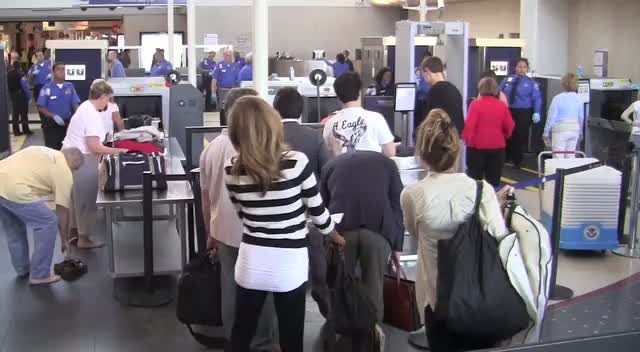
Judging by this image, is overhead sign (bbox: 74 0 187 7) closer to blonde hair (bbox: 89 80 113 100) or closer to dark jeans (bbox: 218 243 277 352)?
blonde hair (bbox: 89 80 113 100)

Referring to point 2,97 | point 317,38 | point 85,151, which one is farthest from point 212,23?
point 85,151

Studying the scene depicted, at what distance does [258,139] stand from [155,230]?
4.81 metres

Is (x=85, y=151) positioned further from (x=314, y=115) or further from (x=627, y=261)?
(x=627, y=261)

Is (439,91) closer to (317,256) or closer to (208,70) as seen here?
(317,256)

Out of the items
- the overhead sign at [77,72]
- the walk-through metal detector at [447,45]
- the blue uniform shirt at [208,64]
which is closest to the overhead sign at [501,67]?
the walk-through metal detector at [447,45]

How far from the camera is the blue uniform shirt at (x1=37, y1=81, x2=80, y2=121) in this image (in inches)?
468

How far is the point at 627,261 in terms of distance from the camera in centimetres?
745

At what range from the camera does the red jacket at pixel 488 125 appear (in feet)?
28.2

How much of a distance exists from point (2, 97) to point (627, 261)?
9712 mm

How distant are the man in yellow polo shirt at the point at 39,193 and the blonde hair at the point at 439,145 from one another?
11.1 feet

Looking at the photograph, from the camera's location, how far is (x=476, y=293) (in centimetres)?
333

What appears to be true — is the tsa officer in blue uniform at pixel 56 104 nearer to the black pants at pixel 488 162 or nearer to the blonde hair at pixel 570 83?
the black pants at pixel 488 162

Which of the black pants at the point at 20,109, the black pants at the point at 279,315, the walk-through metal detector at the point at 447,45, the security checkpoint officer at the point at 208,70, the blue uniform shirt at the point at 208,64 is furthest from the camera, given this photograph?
the blue uniform shirt at the point at 208,64

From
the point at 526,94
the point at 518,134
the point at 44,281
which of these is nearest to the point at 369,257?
the point at 44,281
